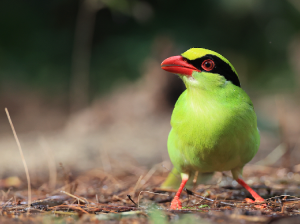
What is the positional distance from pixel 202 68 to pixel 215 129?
1.77ft

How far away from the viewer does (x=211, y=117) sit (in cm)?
269

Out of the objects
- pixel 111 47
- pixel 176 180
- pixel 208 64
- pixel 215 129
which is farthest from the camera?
pixel 111 47

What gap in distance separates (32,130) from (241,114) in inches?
339

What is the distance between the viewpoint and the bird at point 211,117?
2.69 m

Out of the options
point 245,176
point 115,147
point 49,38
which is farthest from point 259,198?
point 49,38

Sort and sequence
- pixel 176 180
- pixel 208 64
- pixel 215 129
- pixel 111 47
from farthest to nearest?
pixel 111 47
pixel 176 180
pixel 208 64
pixel 215 129

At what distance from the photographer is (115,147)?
6664mm

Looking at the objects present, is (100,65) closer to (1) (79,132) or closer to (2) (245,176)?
(1) (79,132)

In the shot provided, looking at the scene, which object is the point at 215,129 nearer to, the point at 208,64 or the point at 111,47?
the point at 208,64

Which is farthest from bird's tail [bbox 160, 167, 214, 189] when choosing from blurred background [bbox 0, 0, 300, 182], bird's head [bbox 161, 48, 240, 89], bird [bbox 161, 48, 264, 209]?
blurred background [bbox 0, 0, 300, 182]

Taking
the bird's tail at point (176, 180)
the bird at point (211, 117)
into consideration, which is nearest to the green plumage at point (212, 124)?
the bird at point (211, 117)

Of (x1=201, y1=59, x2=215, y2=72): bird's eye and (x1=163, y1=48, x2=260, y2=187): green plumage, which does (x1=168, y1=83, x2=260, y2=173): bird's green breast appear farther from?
(x1=201, y1=59, x2=215, y2=72): bird's eye

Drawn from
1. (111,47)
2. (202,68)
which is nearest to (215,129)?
(202,68)

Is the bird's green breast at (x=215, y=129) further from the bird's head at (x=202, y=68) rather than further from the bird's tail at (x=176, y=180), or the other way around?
the bird's tail at (x=176, y=180)
